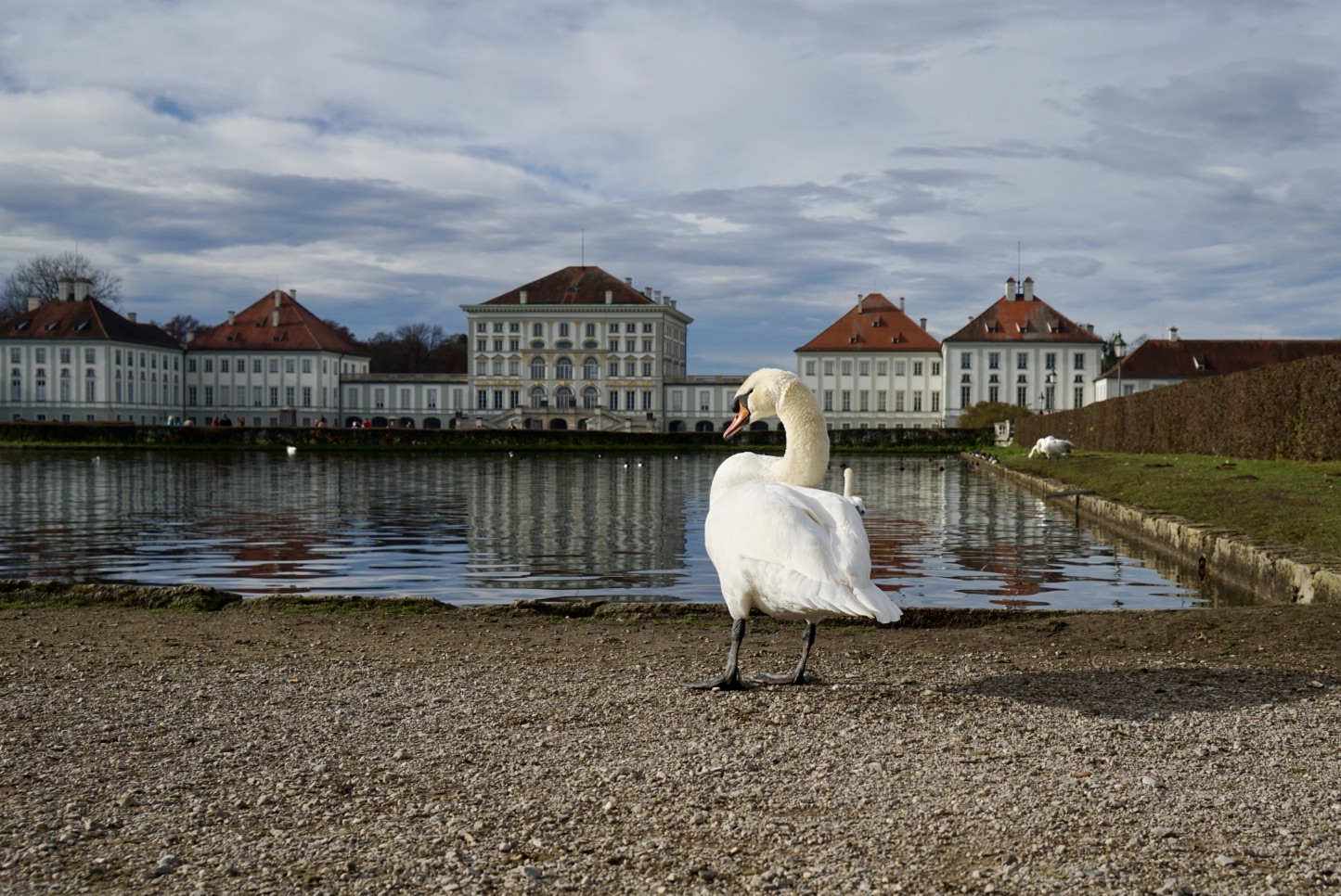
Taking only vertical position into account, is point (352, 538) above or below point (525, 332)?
below

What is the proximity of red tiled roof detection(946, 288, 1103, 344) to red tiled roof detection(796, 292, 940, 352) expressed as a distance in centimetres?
782

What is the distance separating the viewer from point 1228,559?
12.4 metres

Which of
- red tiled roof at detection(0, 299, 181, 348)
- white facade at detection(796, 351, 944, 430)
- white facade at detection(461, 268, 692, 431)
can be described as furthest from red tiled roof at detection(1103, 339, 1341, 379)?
red tiled roof at detection(0, 299, 181, 348)

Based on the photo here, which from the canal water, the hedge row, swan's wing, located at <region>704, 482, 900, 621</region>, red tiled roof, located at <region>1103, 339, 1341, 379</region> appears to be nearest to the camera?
swan's wing, located at <region>704, 482, 900, 621</region>

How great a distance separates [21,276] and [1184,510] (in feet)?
425

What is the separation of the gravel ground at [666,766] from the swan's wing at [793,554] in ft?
1.65

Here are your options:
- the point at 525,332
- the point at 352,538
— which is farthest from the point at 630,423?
the point at 352,538

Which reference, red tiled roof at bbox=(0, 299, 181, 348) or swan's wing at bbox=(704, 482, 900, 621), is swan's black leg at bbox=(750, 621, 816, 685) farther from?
red tiled roof at bbox=(0, 299, 181, 348)

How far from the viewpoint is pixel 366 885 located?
3393 mm

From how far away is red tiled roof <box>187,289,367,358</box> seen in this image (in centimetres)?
12662

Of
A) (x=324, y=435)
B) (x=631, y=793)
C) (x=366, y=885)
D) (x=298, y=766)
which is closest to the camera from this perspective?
(x=366, y=885)

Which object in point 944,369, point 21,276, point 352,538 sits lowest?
point 352,538

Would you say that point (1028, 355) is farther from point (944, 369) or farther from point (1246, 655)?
point (1246, 655)

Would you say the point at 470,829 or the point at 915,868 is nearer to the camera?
the point at 915,868
